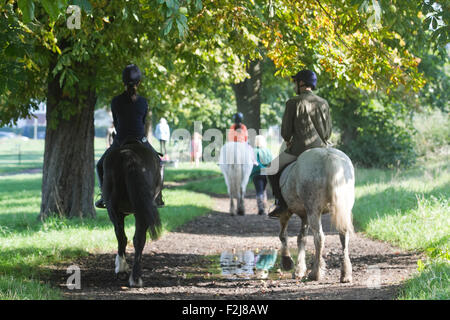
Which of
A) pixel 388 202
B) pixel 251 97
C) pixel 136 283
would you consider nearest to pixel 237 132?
pixel 388 202

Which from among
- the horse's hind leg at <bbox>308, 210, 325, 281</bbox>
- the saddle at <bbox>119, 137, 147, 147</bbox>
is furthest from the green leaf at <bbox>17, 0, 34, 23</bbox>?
the horse's hind leg at <bbox>308, 210, 325, 281</bbox>

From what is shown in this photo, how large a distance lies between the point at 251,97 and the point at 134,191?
46.8 feet

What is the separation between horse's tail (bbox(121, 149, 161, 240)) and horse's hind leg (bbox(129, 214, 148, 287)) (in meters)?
0.06

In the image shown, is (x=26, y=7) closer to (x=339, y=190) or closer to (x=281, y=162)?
(x=339, y=190)

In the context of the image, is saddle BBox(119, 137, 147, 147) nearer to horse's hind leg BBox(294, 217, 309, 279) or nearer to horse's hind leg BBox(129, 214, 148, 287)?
horse's hind leg BBox(129, 214, 148, 287)

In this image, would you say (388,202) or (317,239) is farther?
(388,202)

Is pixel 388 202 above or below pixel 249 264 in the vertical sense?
above

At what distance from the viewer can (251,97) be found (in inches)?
860

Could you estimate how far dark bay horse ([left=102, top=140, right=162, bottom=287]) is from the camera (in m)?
7.88

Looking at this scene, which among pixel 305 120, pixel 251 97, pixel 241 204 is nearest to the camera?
pixel 305 120

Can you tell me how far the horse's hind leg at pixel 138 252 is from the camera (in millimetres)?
7805

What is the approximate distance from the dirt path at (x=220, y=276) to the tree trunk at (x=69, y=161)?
83.3 inches

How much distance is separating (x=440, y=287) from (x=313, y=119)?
3.07 metres

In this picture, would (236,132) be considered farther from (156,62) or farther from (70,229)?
(70,229)
